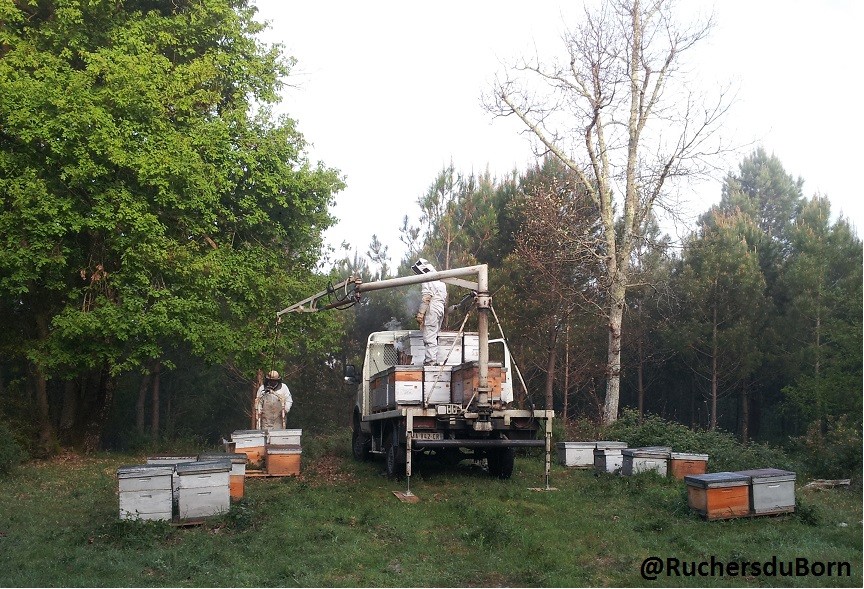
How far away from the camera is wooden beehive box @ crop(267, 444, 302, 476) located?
14.4 meters

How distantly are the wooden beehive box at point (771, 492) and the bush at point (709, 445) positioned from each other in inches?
175

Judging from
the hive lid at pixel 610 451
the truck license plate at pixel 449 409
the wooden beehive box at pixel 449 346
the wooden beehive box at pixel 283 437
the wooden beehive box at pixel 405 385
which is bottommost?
the hive lid at pixel 610 451

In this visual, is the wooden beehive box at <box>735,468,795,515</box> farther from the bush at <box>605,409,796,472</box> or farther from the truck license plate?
the bush at <box>605,409,796,472</box>

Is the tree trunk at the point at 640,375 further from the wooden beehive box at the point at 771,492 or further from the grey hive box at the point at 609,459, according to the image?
the wooden beehive box at the point at 771,492

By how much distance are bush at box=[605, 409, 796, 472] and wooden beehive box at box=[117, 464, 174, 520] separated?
9684 millimetres

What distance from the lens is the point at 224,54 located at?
20.2 meters

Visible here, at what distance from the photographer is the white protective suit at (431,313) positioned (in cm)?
1375

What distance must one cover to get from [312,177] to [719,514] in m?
14.4

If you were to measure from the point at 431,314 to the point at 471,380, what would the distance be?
2023 millimetres

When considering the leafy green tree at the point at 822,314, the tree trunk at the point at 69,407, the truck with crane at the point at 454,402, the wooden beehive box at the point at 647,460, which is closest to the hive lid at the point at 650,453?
the wooden beehive box at the point at 647,460

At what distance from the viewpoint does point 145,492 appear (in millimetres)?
9578

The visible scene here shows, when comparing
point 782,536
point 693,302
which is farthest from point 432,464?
point 693,302

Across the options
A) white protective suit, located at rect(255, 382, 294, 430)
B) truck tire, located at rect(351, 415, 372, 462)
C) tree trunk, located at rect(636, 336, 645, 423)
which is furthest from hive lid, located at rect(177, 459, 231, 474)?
tree trunk, located at rect(636, 336, 645, 423)

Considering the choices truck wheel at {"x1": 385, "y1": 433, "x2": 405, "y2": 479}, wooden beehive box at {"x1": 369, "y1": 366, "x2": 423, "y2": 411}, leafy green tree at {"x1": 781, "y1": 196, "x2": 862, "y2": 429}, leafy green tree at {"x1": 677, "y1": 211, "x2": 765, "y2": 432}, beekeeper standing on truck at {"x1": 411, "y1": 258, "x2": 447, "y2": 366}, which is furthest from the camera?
leafy green tree at {"x1": 677, "y1": 211, "x2": 765, "y2": 432}
